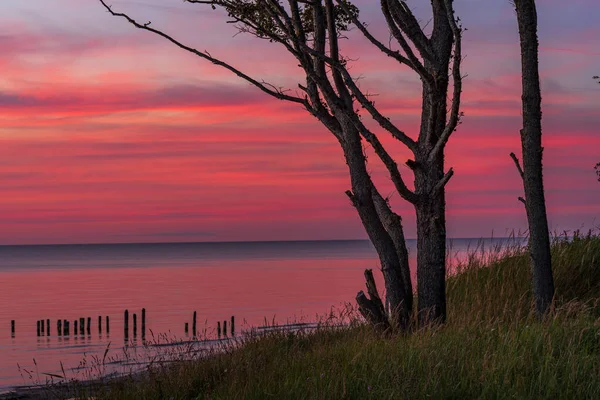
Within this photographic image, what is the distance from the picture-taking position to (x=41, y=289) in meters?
94.3

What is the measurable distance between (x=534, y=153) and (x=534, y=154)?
0.02m

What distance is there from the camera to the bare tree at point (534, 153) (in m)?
14.2

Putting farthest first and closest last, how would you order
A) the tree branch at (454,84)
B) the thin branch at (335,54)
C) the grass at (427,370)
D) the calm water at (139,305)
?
the calm water at (139,305)
the thin branch at (335,54)
the tree branch at (454,84)
the grass at (427,370)

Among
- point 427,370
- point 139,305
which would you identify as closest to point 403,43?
point 427,370

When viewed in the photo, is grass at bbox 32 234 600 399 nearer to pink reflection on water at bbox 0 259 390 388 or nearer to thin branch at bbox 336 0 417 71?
thin branch at bbox 336 0 417 71

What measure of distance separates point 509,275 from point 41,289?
85533 millimetres

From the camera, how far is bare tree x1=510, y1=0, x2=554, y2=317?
1422 cm

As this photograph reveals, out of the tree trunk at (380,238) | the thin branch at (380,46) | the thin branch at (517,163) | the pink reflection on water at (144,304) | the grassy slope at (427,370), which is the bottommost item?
the pink reflection on water at (144,304)

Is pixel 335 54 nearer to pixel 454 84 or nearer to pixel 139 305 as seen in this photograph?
pixel 454 84

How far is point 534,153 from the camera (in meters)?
14.2

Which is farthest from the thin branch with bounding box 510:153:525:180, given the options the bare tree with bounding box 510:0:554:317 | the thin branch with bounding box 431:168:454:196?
the thin branch with bounding box 431:168:454:196

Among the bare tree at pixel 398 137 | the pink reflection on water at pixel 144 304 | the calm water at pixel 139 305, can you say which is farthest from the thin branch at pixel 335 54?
the pink reflection on water at pixel 144 304

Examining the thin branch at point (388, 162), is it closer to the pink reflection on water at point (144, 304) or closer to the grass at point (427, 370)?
the grass at point (427, 370)

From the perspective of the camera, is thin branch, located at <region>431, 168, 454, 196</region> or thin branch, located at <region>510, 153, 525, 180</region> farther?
thin branch, located at <region>510, 153, 525, 180</region>
